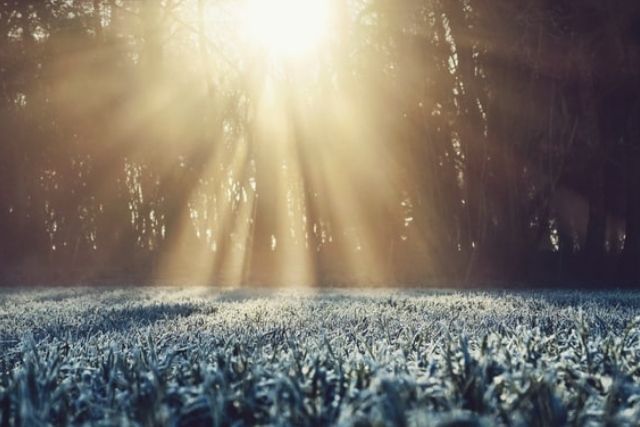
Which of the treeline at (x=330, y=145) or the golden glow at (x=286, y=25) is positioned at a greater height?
the golden glow at (x=286, y=25)

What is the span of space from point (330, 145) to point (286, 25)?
3118mm

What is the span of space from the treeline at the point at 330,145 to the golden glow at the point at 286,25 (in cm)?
36

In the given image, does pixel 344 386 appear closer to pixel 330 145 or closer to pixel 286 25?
pixel 286 25

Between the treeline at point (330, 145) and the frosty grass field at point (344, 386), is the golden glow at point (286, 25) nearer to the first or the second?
the treeline at point (330, 145)

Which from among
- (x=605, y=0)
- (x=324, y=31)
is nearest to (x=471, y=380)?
(x=605, y=0)

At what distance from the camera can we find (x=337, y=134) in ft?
56.0

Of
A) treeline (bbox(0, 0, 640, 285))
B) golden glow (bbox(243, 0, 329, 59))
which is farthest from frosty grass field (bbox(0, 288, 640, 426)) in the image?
golden glow (bbox(243, 0, 329, 59))

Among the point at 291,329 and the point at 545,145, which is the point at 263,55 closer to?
the point at 545,145

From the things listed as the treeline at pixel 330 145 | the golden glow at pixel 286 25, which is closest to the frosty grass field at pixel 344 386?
the treeline at pixel 330 145

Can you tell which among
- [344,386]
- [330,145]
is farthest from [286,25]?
[344,386]

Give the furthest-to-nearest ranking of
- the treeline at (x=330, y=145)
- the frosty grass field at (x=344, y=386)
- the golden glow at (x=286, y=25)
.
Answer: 1. the golden glow at (x=286, y=25)
2. the treeline at (x=330, y=145)
3. the frosty grass field at (x=344, y=386)

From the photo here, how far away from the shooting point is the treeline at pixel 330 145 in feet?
43.3

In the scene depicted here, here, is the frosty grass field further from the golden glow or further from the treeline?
the golden glow

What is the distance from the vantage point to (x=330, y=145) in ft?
56.6
